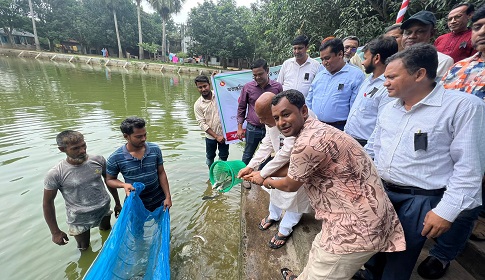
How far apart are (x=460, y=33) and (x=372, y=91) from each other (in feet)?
4.67

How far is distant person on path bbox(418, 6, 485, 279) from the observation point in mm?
1764

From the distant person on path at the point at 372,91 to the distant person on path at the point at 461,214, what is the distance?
511 mm

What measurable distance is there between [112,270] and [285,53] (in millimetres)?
10547

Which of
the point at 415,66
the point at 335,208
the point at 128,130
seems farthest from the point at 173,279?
the point at 415,66

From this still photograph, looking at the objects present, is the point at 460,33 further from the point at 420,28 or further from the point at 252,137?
the point at 252,137

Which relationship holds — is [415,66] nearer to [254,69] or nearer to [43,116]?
[254,69]

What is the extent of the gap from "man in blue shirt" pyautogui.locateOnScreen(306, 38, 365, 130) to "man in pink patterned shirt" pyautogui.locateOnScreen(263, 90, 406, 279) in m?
1.75

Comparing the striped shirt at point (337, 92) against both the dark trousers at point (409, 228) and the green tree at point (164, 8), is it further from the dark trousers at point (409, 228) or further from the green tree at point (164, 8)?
the green tree at point (164, 8)

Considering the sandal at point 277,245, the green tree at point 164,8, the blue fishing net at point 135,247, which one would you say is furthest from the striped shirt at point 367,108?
the green tree at point 164,8

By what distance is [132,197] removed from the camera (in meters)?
2.42

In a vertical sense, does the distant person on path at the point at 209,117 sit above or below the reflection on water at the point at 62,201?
above

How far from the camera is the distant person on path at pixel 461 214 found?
1764mm

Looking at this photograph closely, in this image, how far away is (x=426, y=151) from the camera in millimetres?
1401

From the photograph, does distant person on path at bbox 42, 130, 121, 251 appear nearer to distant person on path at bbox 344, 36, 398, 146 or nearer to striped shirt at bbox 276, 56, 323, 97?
distant person on path at bbox 344, 36, 398, 146
